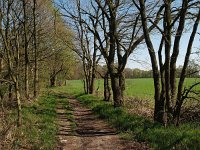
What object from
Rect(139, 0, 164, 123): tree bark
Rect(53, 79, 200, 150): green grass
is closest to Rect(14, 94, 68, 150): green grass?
Rect(53, 79, 200, 150): green grass

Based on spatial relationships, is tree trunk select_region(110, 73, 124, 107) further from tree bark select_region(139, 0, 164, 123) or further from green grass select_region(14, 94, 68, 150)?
green grass select_region(14, 94, 68, 150)

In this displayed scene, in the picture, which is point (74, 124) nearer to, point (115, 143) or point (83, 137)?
point (83, 137)

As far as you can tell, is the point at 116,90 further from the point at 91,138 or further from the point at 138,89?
the point at 138,89

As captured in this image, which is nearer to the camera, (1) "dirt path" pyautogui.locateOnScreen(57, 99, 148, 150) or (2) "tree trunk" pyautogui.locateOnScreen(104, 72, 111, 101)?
(1) "dirt path" pyautogui.locateOnScreen(57, 99, 148, 150)

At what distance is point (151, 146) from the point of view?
9234 millimetres

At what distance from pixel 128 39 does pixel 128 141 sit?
450 inches

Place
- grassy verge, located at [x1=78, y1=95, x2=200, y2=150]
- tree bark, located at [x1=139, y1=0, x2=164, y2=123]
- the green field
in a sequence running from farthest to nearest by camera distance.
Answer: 1. the green field
2. tree bark, located at [x1=139, y1=0, x2=164, y2=123]
3. grassy verge, located at [x1=78, y1=95, x2=200, y2=150]

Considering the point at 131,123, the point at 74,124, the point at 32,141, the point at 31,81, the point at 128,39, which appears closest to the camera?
the point at 32,141

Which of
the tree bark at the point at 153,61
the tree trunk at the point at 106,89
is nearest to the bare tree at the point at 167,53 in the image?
the tree bark at the point at 153,61

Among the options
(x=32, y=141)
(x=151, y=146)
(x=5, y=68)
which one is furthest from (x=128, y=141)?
(x=5, y=68)

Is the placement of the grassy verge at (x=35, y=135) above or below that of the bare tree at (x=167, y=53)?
below

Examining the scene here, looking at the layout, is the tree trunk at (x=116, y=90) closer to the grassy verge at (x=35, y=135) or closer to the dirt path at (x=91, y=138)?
the dirt path at (x=91, y=138)

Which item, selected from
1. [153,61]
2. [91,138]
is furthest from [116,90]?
[91,138]

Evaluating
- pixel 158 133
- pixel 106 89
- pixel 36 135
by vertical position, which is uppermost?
pixel 106 89
